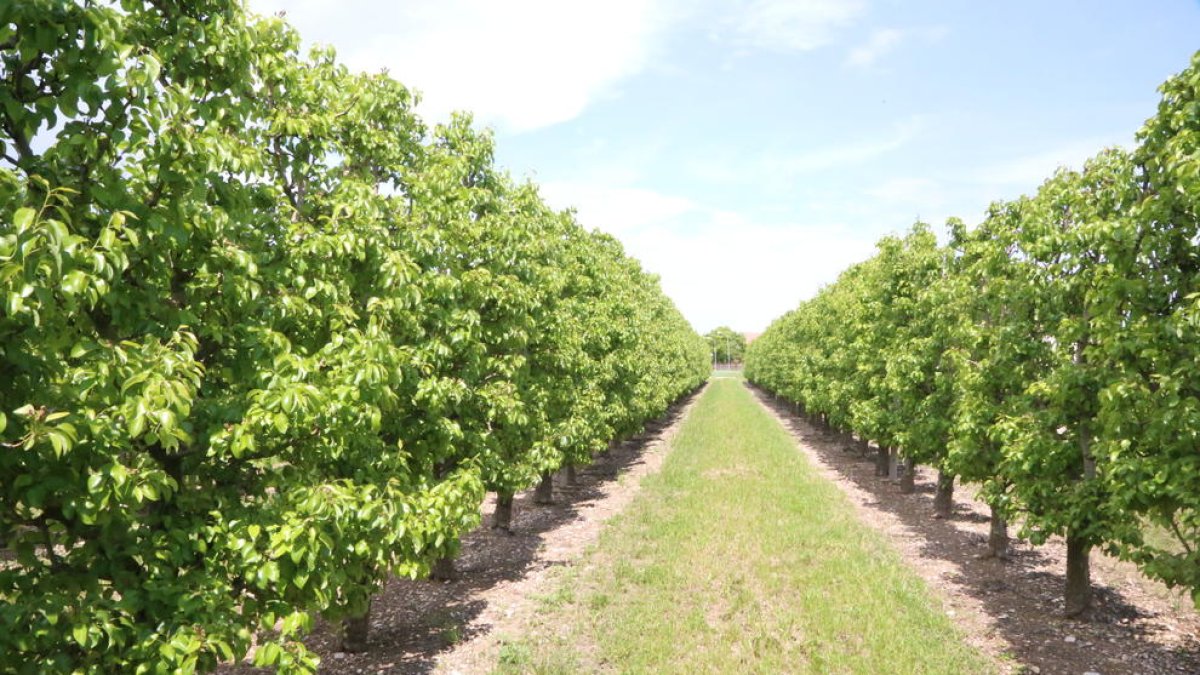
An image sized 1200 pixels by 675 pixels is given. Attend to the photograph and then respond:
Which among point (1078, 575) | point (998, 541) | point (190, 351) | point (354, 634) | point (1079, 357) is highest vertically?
point (1079, 357)

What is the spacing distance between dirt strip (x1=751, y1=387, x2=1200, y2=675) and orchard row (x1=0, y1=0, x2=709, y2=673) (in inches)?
382

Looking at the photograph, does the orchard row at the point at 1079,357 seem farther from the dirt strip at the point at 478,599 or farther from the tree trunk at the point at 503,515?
the tree trunk at the point at 503,515

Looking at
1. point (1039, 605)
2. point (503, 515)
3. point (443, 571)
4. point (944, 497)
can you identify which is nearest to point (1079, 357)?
point (1039, 605)

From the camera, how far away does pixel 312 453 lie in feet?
21.4

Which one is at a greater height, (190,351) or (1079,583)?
(190,351)

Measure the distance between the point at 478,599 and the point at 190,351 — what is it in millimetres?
10210

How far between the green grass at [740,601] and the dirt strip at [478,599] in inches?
24.7

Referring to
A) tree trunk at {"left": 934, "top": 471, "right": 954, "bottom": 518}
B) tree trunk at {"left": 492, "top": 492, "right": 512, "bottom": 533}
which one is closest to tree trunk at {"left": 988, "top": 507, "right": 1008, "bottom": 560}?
tree trunk at {"left": 934, "top": 471, "right": 954, "bottom": 518}

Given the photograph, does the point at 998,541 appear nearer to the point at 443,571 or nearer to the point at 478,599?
the point at 478,599

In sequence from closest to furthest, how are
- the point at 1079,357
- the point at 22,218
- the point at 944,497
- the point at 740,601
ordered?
the point at 22,218 → the point at 1079,357 → the point at 740,601 → the point at 944,497

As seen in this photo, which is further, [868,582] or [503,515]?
[503,515]

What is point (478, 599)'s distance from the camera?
13648 millimetres

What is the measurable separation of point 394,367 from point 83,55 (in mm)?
3417

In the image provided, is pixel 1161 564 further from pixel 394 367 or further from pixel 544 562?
pixel 544 562
